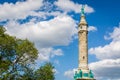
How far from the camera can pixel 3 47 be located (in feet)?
166

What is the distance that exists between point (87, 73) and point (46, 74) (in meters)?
19.4

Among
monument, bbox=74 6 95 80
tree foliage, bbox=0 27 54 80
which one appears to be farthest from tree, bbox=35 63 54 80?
monument, bbox=74 6 95 80

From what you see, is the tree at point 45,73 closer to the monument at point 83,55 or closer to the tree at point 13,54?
the tree at point 13,54

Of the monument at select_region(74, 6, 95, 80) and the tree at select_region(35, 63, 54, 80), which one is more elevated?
the monument at select_region(74, 6, 95, 80)

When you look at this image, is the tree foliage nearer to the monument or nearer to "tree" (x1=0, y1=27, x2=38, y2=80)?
"tree" (x1=0, y1=27, x2=38, y2=80)

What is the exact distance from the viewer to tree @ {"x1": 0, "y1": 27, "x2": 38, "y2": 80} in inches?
1925

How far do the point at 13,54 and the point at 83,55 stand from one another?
77.5ft

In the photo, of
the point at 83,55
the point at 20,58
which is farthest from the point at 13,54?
the point at 83,55

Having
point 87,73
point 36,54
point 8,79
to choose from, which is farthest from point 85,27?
point 8,79

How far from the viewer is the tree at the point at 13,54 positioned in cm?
4890

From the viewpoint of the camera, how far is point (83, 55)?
71.6 meters

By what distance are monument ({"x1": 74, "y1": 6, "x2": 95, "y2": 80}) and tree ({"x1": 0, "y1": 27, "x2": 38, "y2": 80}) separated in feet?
62.1

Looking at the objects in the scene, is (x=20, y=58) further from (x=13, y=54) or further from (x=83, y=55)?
(x=83, y=55)

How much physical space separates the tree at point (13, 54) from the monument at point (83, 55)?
18917mm
